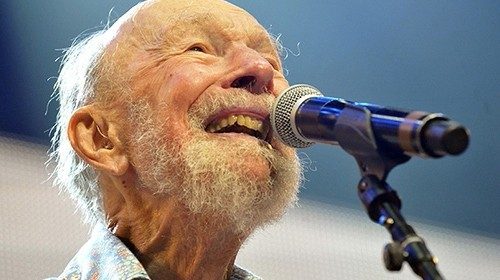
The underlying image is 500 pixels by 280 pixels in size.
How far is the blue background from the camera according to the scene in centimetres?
240

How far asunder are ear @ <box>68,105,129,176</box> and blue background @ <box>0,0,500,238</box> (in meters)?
0.81

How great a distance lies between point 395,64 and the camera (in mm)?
2506

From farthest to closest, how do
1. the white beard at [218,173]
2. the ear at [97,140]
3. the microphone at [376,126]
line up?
the ear at [97,140] < the white beard at [218,173] < the microphone at [376,126]

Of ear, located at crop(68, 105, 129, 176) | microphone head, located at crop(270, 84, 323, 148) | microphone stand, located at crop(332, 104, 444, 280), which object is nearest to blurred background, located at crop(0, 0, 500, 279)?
ear, located at crop(68, 105, 129, 176)

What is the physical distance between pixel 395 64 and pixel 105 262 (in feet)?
4.20

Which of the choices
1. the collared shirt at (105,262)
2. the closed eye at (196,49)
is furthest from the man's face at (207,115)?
the collared shirt at (105,262)

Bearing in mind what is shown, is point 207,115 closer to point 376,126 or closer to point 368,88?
point 376,126

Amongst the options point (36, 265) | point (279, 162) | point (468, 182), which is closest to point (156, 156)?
point (279, 162)

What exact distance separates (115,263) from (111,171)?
17cm

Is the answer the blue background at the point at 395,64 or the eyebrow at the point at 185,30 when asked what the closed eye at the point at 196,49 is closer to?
the eyebrow at the point at 185,30

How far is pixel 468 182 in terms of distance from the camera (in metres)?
2.46

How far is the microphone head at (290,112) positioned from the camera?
1234 mm

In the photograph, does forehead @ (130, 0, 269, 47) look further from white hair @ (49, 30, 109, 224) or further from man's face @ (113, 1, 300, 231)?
white hair @ (49, 30, 109, 224)

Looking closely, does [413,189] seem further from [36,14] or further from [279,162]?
[36,14]
